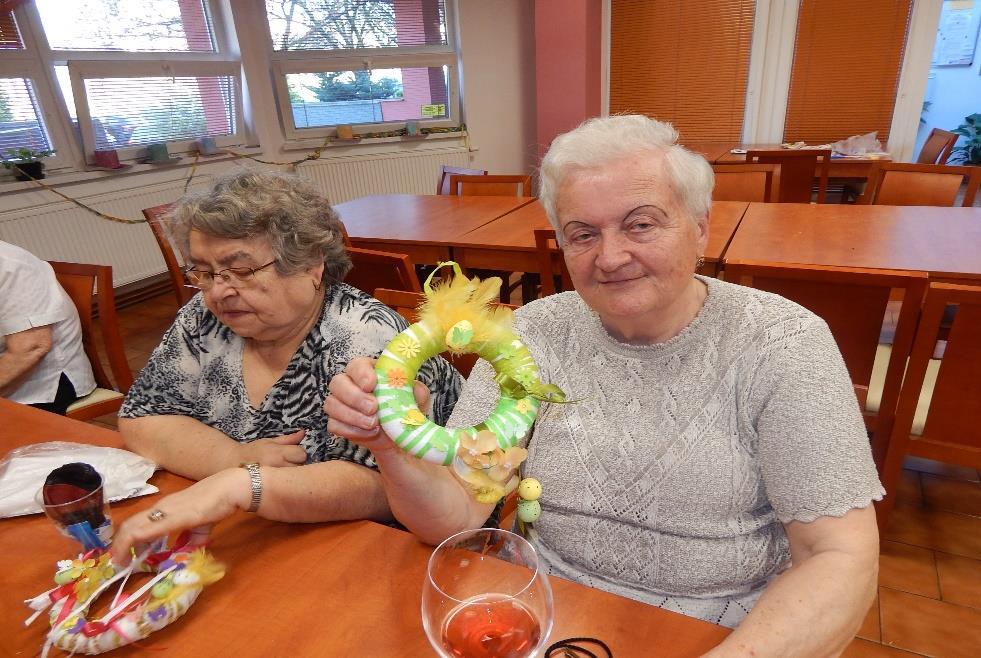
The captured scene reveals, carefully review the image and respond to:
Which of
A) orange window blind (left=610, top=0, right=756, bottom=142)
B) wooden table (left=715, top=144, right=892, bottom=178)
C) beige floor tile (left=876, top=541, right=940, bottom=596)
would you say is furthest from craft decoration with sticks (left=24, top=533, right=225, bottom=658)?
orange window blind (left=610, top=0, right=756, bottom=142)

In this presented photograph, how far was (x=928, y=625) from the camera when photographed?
1.71 metres

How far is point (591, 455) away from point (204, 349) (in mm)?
953

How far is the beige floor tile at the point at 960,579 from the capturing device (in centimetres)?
179

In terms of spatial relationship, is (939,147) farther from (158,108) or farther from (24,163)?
(24,163)

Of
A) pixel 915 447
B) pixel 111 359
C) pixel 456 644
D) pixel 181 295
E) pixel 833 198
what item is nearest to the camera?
pixel 456 644

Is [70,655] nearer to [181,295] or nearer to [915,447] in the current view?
[915,447]

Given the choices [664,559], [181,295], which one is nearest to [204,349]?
[664,559]

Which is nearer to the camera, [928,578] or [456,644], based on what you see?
[456,644]

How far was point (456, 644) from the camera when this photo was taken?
2.16 feet

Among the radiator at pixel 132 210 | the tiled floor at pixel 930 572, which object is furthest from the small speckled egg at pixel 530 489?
the radiator at pixel 132 210

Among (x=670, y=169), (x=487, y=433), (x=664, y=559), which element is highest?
(x=670, y=169)

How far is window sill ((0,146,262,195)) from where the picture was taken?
4.18m

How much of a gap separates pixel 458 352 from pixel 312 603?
0.45 meters

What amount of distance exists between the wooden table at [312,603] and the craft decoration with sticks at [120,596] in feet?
0.10
